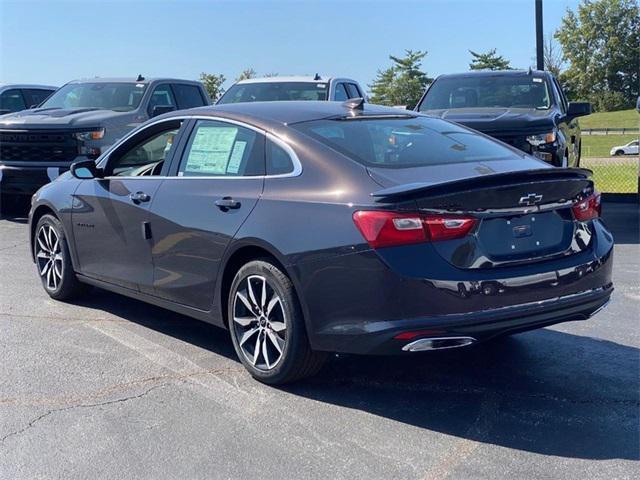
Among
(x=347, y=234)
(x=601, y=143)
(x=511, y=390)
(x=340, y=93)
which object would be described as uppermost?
(x=340, y=93)

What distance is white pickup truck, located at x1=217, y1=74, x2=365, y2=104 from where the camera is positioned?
40.0 feet

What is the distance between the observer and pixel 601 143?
52906 mm

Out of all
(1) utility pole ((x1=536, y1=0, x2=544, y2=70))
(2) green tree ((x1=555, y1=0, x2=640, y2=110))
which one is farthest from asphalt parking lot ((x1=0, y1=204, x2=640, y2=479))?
(2) green tree ((x1=555, y1=0, x2=640, y2=110))

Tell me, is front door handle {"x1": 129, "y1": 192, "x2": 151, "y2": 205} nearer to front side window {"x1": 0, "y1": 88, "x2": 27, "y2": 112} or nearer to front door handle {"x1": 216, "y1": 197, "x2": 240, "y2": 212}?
front door handle {"x1": 216, "y1": 197, "x2": 240, "y2": 212}

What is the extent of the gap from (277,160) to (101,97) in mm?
7798

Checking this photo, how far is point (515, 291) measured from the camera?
13.5 feet

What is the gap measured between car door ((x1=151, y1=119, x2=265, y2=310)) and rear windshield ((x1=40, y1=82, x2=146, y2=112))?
256 inches

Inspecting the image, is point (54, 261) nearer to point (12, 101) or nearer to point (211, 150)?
point (211, 150)

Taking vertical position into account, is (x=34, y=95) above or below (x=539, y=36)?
below

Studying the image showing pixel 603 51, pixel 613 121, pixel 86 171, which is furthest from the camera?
pixel 603 51

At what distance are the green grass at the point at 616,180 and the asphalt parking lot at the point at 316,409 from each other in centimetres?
961

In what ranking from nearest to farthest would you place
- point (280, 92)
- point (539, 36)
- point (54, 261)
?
point (54, 261), point (280, 92), point (539, 36)

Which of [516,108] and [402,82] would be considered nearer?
[516,108]

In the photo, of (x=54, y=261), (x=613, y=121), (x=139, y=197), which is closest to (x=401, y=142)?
(x=139, y=197)
